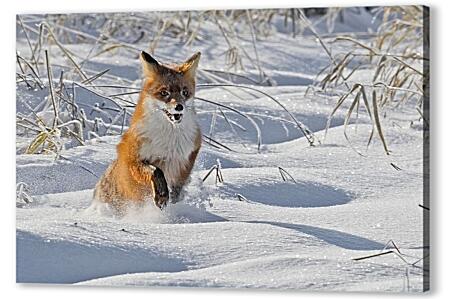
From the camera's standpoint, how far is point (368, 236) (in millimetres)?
3750

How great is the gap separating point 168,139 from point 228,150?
8.0 inches

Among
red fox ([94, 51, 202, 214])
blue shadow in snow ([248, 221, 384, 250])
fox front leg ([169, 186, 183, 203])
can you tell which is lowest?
blue shadow in snow ([248, 221, 384, 250])

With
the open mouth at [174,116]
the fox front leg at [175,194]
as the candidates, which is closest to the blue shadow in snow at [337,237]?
the fox front leg at [175,194]

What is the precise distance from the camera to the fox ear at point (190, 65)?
A: 13.0 ft

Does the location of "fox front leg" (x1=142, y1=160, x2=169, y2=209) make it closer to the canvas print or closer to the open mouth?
the canvas print

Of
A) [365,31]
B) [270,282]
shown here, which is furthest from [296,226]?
[365,31]

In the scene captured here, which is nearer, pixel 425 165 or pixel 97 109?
pixel 425 165

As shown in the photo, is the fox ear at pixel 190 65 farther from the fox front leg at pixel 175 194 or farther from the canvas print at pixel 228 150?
the fox front leg at pixel 175 194

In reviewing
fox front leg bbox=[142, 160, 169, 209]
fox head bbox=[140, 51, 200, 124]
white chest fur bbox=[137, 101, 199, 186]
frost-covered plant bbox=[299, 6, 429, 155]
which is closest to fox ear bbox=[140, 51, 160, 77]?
fox head bbox=[140, 51, 200, 124]

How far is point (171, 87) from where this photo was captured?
3.88m

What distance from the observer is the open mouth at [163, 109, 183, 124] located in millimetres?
3869

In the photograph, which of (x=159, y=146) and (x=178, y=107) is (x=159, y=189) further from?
(x=178, y=107)

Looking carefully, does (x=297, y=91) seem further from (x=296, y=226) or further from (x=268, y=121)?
(x=296, y=226)

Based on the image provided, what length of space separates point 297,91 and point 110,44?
628 millimetres
